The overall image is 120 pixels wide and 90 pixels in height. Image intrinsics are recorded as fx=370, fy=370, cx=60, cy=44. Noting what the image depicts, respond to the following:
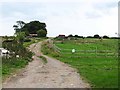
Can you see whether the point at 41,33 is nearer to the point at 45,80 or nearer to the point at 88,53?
the point at 88,53

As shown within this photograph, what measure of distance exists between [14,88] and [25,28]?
393 ft

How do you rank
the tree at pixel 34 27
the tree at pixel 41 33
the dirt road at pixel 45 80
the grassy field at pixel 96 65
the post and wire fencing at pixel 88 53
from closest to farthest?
the dirt road at pixel 45 80, the grassy field at pixel 96 65, the post and wire fencing at pixel 88 53, the tree at pixel 41 33, the tree at pixel 34 27

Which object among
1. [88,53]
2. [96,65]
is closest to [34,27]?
[88,53]

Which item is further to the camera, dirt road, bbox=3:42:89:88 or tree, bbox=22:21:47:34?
tree, bbox=22:21:47:34

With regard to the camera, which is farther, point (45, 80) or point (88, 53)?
point (88, 53)

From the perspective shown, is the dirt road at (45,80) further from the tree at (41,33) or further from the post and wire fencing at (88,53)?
the tree at (41,33)

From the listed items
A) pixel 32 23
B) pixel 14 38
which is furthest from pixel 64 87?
pixel 32 23

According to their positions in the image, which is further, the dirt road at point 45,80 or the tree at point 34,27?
the tree at point 34,27

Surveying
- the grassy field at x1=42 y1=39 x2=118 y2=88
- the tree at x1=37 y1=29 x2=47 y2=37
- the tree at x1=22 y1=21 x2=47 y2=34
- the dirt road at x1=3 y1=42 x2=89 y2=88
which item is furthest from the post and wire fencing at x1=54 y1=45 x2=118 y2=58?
the tree at x1=22 y1=21 x2=47 y2=34

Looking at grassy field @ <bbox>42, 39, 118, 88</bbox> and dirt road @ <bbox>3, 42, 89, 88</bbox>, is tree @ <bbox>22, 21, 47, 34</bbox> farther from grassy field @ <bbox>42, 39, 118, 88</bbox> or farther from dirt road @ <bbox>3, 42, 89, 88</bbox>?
dirt road @ <bbox>3, 42, 89, 88</bbox>

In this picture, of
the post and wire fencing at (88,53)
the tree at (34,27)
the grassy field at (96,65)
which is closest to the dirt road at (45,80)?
the grassy field at (96,65)

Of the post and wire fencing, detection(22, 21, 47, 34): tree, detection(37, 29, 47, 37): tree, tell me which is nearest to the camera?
the post and wire fencing

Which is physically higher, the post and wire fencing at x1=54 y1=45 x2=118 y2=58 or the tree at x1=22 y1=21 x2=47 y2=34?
the tree at x1=22 y1=21 x2=47 y2=34

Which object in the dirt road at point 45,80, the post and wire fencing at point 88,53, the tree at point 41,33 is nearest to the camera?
the dirt road at point 45,80
